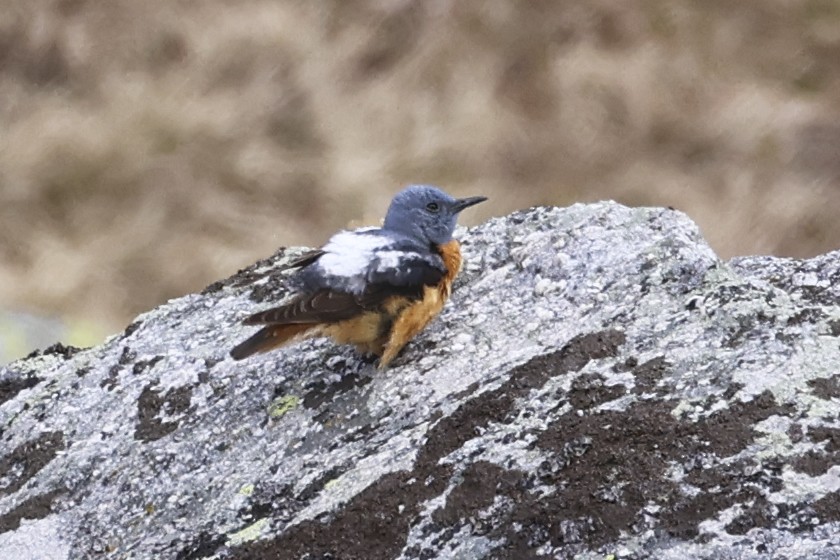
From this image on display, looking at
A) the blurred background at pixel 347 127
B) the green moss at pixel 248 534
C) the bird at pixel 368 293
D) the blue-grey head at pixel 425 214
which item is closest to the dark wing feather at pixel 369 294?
the bird at pixel 368 293

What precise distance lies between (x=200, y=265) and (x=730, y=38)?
12.8 feet

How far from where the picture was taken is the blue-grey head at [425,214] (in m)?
3.70

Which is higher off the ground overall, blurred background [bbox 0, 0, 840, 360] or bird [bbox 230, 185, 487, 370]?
blurred background [bbox 0, 0, 840, 360]

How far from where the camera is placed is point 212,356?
367 cm

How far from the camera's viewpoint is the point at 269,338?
3.27m

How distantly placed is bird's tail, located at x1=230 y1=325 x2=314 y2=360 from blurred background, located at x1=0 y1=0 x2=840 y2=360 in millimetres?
3331

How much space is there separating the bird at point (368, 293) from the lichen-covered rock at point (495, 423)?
0.12 meters

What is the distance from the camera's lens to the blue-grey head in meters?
3.70

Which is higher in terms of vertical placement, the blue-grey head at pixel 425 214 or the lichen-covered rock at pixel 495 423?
the blue-grey head at pixel 425 214

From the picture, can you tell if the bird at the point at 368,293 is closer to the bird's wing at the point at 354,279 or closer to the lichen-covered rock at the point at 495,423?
the bird's wing at the point at 354,279

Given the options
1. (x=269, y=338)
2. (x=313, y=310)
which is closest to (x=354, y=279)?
(x=313, y=310)

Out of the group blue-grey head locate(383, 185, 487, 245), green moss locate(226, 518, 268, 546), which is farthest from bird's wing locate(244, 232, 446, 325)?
green moss locate(226, 518, 268, 546)

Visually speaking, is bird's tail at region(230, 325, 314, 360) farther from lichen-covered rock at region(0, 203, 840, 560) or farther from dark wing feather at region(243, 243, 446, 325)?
lichen-covered rock at region(0, 203, 840, 560)

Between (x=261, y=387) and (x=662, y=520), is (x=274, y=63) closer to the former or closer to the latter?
(x=261, y=387)
